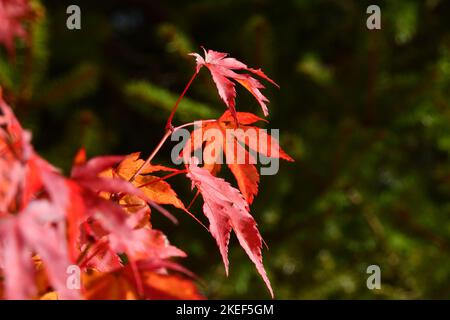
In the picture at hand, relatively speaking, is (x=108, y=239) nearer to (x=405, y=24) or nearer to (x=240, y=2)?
(x=405, y=24)

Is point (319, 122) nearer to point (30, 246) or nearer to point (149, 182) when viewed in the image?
point (149, 182)

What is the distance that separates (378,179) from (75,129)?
107 centimetres

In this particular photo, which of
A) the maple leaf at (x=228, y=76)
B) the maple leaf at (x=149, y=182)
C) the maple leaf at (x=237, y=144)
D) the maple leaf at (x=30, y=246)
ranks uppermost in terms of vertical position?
the maple leaf at (x=228, y=76)

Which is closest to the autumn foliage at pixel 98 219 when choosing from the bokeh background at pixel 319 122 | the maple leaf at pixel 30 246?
the maple leaf at pixel 30 246

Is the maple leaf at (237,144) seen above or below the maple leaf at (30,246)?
above

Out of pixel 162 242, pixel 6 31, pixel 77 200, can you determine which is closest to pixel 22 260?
pixel 77 200

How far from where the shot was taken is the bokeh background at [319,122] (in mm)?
1940

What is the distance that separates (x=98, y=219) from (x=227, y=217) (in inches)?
5.0

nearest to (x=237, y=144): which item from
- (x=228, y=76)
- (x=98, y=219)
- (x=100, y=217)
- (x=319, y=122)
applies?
(x=228, y=76)

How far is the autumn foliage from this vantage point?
1.37 ft

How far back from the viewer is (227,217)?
66 cm

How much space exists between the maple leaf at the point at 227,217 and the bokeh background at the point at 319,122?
1.11 meters

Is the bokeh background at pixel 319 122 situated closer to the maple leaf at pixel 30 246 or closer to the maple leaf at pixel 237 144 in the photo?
the maple leaf at pixel 237 144

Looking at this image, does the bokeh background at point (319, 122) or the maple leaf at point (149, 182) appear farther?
the bokeh background at point (319, 122)
